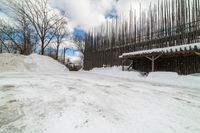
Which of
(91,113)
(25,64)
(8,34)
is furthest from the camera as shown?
(8,34)

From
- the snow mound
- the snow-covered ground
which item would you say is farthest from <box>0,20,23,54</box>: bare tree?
the snow-covered ground

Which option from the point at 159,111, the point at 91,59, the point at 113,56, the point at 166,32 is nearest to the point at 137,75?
the point at 166,32

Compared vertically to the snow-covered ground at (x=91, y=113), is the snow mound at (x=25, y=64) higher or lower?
higher

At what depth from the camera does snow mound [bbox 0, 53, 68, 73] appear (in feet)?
30.6

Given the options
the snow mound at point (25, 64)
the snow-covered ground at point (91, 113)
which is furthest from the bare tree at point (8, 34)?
the snow-covered ground at point (91, 113)

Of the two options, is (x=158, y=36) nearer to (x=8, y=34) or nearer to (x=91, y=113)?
(x=91, y=113)

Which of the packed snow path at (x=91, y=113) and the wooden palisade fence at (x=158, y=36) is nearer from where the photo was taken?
the packed snow path at (x=91, y=113)

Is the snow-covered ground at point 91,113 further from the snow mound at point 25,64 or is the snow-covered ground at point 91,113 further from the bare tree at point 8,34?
the bare tree at point 8,34

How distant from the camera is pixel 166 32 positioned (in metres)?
10.9

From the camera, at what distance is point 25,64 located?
10.2 m

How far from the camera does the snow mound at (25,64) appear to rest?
9338 millimetres

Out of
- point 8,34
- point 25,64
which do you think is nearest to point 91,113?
point 25,64

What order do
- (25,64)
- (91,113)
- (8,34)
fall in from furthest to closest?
(8,34) → (25,64) → (91,113)

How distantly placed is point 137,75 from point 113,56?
205 inches
